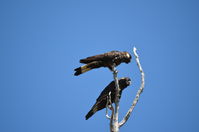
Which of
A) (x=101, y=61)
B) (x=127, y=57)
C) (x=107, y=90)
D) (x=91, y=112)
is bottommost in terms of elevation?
(x=91, y=112)

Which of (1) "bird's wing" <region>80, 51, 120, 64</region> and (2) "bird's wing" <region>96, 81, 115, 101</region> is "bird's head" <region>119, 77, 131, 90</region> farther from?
(1) "bird's wing" <region>80, 51, 120, 64</region>

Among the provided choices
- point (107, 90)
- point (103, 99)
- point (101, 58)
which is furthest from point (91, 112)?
point (101, 58)

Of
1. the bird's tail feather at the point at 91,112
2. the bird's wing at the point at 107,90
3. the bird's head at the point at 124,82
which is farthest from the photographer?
the bird's head at the point at 124,82

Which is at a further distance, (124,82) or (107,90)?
(124,82)

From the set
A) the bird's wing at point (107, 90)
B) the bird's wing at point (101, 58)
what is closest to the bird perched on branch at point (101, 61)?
the bird's wing at point (101, 58)

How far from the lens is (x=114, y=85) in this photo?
1091 cm

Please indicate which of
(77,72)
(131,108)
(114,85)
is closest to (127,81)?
(114,85)

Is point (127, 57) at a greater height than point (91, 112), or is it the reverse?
point (127, 57)

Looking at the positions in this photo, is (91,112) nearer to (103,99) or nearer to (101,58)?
(103,99)

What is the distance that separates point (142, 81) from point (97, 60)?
5.82ft

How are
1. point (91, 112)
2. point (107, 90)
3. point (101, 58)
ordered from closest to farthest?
point (101, 58)
point (107, 90)
point (91, 112)

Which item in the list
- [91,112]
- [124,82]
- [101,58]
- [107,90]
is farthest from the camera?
[124,82]

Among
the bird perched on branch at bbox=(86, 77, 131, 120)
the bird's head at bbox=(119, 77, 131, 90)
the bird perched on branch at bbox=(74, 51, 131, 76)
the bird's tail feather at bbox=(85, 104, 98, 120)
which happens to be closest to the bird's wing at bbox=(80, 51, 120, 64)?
the bird perched on branch at bbox=(74, 51, 131, 76)

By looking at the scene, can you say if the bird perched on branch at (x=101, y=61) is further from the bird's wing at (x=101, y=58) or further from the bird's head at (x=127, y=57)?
the bird's head at (x=127, y=57)
